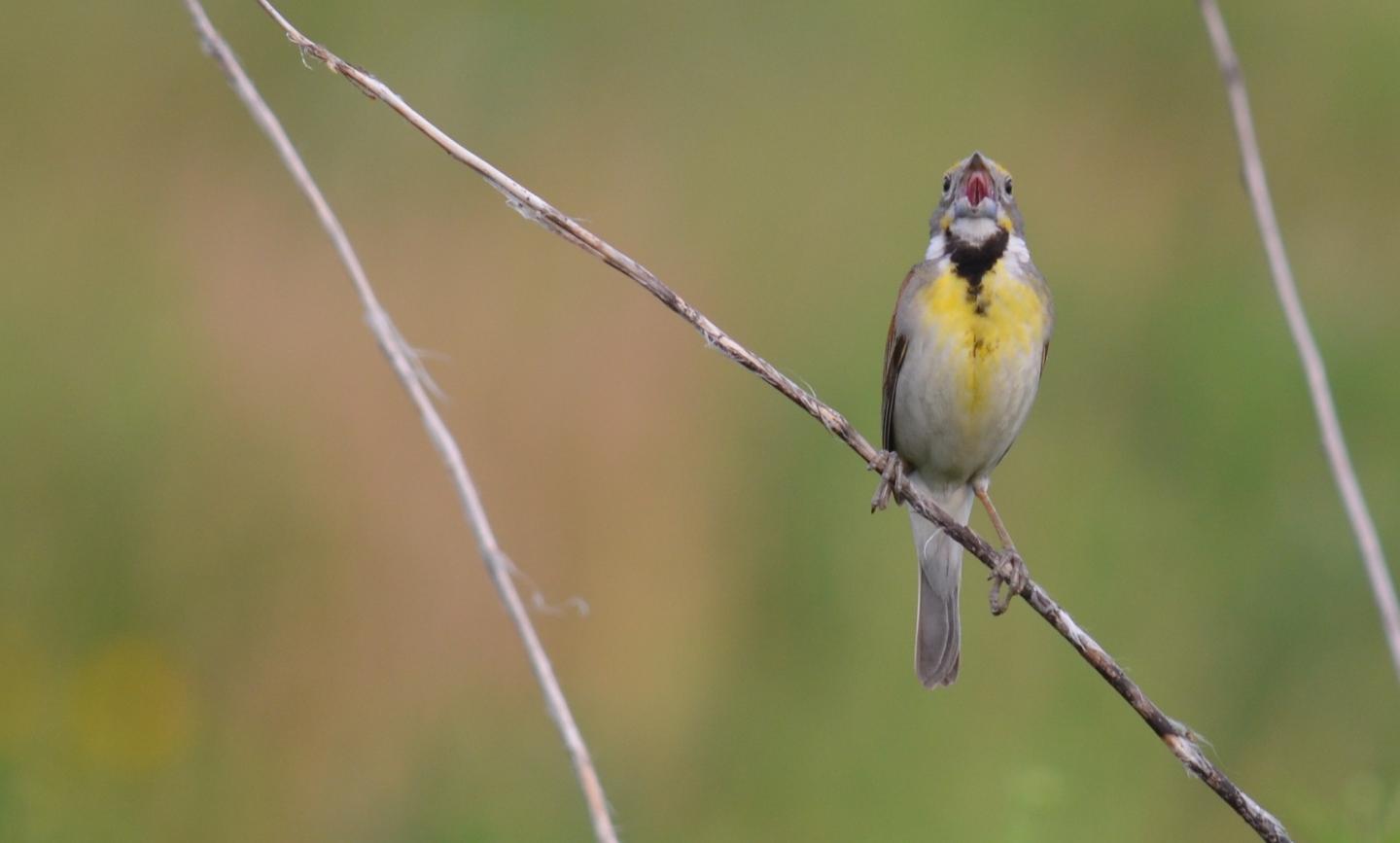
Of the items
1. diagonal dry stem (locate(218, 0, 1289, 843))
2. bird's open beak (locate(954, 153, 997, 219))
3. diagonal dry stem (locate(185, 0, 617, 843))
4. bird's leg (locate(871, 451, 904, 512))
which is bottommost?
diagonal dry stem (locate(185, 0, 617, 843))

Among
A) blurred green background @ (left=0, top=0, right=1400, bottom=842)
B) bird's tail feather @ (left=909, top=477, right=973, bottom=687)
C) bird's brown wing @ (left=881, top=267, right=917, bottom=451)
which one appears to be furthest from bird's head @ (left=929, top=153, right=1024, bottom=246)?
blurred green background @ (left=0, top=0, right=1400, bottom=842)

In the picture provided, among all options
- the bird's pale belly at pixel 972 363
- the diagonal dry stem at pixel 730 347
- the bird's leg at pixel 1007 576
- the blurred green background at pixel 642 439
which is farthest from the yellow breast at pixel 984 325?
the blurred green background at pixel 642 439

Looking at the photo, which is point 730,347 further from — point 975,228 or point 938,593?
point 938,593

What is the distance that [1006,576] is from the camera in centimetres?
406

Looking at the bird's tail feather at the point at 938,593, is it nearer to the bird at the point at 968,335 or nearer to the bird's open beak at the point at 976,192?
the bird at the point at 968,335

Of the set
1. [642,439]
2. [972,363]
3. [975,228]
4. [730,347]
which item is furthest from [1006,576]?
[642,439]

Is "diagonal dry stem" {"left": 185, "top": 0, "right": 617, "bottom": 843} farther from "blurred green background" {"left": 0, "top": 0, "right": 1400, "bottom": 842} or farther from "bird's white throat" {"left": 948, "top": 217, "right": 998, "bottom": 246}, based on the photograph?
"blurred green background" {"left": 0, "top": 0, "right": 1400, "bottom": 842}

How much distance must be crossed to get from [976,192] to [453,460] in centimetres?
192

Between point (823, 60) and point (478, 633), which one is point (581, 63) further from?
point (478, 633)

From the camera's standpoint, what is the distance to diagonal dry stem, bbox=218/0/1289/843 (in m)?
2.91

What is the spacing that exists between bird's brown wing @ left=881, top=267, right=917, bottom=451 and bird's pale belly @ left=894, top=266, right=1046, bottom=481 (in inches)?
1.7

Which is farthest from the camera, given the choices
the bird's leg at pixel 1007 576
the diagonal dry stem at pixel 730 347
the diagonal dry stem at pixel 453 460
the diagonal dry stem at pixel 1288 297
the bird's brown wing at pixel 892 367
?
the bird's brown wing at pixel 892 367

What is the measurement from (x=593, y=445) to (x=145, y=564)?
5.35 ft

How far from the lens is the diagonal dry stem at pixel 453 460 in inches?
109
